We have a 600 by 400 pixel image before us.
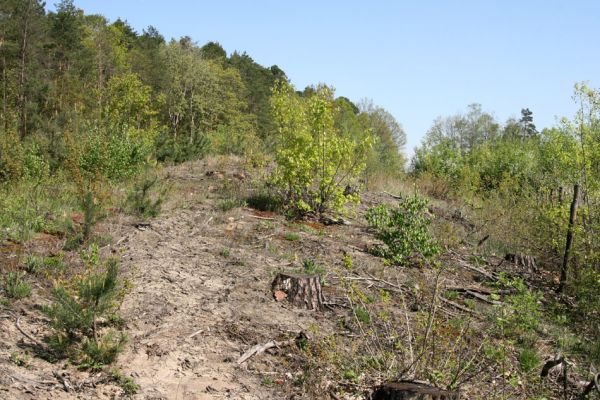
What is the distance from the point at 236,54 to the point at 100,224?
52866 millimetres

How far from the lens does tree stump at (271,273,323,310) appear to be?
643 cm

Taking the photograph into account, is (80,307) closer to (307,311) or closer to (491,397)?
(307,311)

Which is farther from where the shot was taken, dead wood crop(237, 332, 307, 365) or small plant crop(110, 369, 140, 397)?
dead wood crop(237, 332, 307, 365)

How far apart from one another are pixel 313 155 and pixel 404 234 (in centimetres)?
249

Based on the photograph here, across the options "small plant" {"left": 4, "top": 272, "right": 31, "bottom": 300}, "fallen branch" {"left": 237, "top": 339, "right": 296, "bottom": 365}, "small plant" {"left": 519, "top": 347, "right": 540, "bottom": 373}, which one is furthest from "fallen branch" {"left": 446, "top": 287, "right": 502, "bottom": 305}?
"small plant" {"left": 4, "top": 272, "right": 31, "bottom": 300}

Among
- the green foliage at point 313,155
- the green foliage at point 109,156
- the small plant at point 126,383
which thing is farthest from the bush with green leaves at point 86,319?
the green foliage at point 109,156

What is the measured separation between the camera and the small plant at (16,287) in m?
5.38

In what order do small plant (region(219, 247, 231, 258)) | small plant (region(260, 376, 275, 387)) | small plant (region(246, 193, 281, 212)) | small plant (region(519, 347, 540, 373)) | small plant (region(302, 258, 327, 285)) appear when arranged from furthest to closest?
small plant (region(246, 193, 281, 212)) → small plant (region(219, 247, 231, 258)) → small plant (region(302, 258, 327, 285)) → small plant (region(519, 347, 540, 373)) → small plant (region(260, 376, 275, 387))

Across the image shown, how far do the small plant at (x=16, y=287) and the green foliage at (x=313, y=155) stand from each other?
565 cm

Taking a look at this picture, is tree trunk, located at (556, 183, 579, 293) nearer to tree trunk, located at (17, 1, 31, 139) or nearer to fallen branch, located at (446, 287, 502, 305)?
fallen branch, located at (446, 287, 502, 305)

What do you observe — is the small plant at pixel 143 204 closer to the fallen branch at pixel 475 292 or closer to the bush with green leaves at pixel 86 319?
the bush with green leaves at pixel 86 319

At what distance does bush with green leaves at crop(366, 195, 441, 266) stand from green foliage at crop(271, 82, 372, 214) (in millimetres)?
1376

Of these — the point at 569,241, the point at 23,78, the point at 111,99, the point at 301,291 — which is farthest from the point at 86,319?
the point at 111,99

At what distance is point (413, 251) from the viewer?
9047 mm
